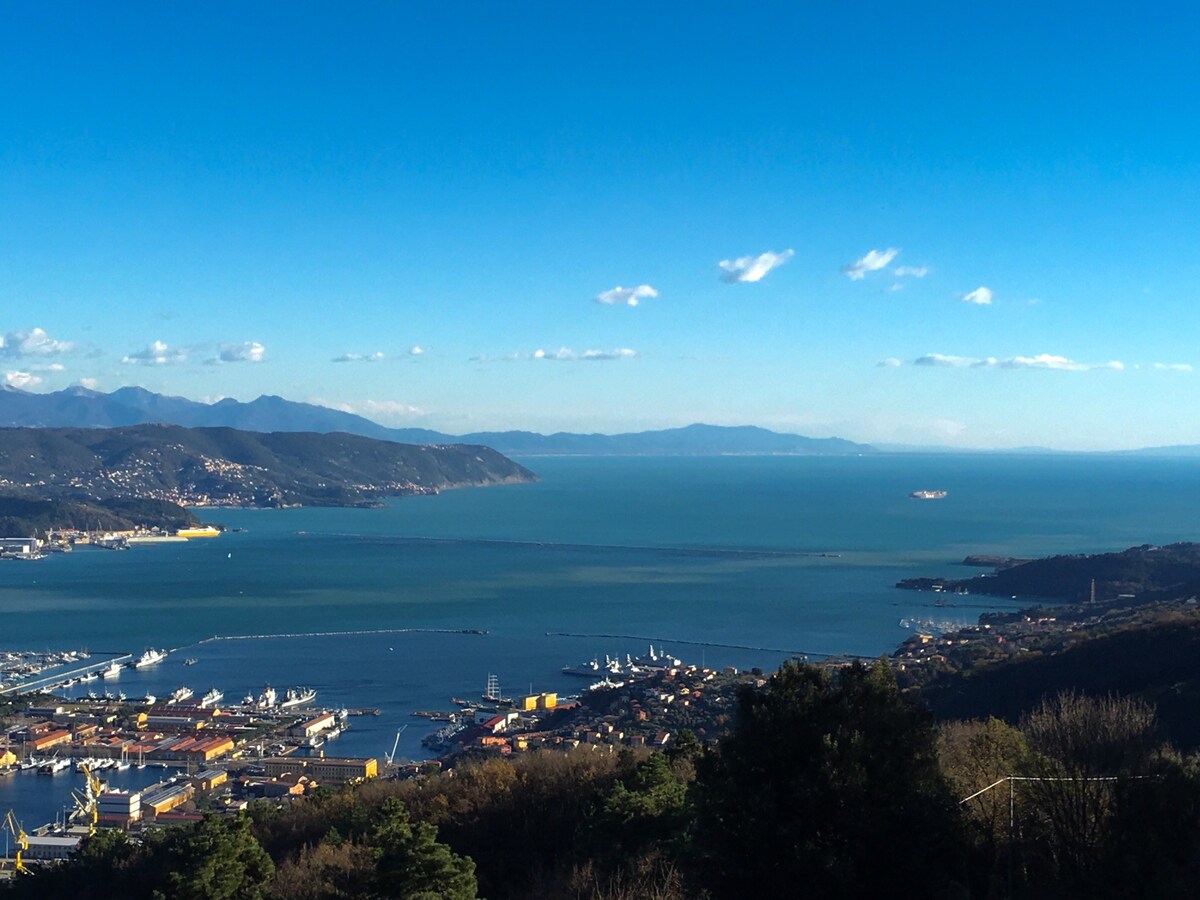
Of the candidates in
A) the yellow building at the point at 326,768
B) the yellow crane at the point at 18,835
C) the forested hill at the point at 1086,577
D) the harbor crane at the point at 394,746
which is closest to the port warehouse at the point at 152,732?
the harbor crane at the point at 394,746

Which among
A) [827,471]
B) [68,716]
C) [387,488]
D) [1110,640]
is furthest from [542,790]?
[827,471]

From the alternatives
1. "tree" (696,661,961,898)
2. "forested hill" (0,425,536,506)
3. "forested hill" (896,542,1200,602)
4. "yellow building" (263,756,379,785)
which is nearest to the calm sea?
"yellow building" (263,756,379,785)

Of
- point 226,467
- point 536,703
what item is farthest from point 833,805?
point 226,467

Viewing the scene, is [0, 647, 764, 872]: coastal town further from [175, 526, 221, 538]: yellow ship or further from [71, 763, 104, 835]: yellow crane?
[175, 526, 221, 538]: yellow ship

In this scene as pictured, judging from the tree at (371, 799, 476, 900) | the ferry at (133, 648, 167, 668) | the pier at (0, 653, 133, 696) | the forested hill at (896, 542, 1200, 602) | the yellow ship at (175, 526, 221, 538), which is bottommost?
the pier at (0, 653, 133, 696)

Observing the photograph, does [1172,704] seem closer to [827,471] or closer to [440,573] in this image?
[440,573]

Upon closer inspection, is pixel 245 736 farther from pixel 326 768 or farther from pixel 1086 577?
pixel 1086 577
